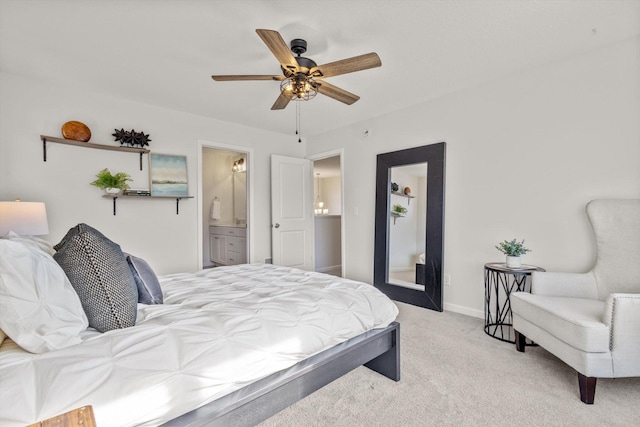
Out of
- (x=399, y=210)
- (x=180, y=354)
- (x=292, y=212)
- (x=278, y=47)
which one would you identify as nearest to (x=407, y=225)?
(x=399, y=210)

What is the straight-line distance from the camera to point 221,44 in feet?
7.54

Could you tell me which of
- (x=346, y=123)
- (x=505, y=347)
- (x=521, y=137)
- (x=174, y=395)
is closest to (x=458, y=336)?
(x=505, y=347)

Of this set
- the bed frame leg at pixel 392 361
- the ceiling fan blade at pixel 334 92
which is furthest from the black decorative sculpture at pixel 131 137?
the bed frame leg at pixel 392 361

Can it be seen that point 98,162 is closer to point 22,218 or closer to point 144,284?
point 22,218

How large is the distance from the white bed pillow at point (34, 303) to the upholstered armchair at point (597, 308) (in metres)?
2.46

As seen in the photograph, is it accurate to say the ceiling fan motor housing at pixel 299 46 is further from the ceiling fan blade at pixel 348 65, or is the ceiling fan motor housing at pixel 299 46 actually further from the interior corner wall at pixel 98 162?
the interior corner wall at pixel 98 162

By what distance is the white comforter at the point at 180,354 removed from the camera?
82cm

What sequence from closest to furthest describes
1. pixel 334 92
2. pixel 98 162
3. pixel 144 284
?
pixel 144 284 < pixel 334 92 < pixel 98 162

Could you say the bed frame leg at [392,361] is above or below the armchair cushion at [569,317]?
below

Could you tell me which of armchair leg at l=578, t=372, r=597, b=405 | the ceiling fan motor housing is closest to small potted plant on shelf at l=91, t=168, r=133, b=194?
the ceiling fan motor housing

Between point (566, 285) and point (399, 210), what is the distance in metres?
1.84

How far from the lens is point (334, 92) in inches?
98.3

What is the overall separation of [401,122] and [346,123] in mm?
886

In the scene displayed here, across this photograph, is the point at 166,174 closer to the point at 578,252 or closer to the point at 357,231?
the point at 357,231
